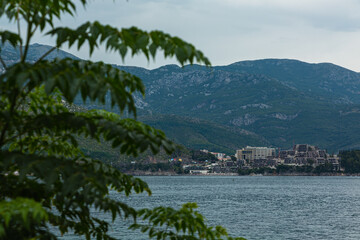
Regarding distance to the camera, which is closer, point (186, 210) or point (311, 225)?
point (186, 210)

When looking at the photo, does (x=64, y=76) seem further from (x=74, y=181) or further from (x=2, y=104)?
(x=2, y=104)

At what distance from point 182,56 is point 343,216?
111 metres

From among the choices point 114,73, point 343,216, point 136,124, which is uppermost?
point 114,73

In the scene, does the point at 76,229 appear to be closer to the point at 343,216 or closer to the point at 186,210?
the point at 186,210

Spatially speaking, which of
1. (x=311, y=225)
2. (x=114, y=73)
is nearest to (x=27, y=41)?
(x=114, y=73)

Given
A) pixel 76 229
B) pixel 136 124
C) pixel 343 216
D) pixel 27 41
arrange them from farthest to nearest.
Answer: pixel 343 216, pixel 76 229, pixel 136 124, pixel 27 41

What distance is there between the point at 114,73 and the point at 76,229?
12.3ft


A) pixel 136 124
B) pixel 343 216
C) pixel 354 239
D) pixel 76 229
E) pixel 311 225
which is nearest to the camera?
pixel 136 124

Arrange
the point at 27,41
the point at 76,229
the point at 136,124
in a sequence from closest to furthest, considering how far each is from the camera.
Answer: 1. the point at 27,41
2. the point at 136,124
3. the point at 76,229

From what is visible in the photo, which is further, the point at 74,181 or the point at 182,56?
the point at 182,56

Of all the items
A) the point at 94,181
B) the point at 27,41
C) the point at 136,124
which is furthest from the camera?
the point at 136,124

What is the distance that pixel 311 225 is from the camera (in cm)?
9094

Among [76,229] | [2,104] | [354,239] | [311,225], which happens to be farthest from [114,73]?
[311,225]

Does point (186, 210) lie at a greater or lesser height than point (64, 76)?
lesser
